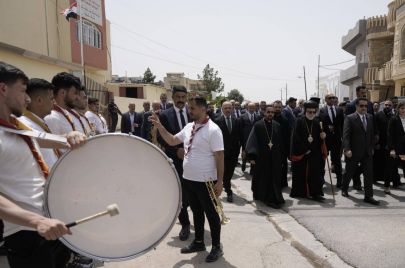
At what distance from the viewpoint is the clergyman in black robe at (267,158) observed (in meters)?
6.65

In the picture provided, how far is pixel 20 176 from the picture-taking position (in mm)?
2174

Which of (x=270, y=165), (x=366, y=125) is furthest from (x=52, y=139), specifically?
(x=366, y=125)

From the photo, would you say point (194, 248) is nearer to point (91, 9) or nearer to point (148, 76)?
point (91, 9)

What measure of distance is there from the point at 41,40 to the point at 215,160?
15529mm

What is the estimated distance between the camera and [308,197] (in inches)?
280

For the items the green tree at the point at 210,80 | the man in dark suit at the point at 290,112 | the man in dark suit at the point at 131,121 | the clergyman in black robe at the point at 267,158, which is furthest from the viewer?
the green tree at the point at 210,80

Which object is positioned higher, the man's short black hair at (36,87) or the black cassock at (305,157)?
the man's short black hair at (36,87)

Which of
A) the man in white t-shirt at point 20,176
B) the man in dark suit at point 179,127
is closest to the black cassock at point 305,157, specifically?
the man in dark suit at point 179,127

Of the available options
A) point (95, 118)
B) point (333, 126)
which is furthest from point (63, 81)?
point (333, 126)

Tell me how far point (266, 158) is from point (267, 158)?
0.02 m

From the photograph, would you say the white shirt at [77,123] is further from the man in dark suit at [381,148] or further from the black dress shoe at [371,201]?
the man in dark suit at [381,148]

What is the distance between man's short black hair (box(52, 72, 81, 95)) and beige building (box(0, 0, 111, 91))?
7607 millimetres

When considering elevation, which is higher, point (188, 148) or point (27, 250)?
point (188, 148)

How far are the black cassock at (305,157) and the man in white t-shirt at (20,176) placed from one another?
5.60m
